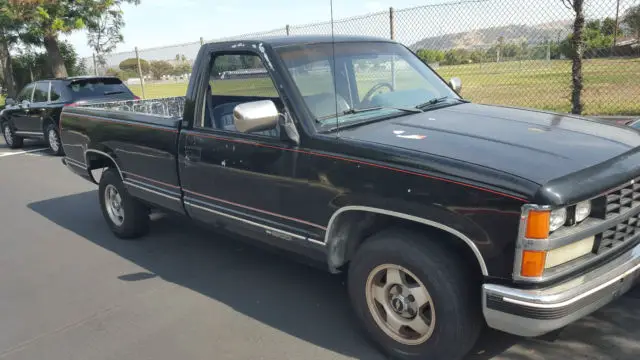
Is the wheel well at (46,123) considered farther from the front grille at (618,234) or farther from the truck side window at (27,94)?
the front grille at (618,234)

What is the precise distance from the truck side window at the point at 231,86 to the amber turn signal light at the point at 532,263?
6.66ft

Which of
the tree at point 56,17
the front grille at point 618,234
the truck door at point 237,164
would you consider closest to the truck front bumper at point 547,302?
the front grille at point 618,234

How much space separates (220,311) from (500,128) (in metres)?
2.34

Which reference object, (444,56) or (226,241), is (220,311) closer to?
(226,241)

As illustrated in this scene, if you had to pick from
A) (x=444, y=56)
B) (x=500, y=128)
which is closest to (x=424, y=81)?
(x=500, y=128)

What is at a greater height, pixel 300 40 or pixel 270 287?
pixel 300 40

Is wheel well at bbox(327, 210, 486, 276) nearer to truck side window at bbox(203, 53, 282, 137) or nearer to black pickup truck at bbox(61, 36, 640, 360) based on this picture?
black pickup truck at bbox(61, 36, 640, 360)

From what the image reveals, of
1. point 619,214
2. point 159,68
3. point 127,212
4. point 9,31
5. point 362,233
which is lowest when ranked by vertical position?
point 127,212

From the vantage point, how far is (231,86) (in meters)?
4.20

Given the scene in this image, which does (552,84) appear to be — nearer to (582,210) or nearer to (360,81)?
(360,81)

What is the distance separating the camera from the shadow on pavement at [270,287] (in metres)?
3.25

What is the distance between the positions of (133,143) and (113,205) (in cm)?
109

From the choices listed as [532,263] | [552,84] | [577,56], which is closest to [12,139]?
[552,84]

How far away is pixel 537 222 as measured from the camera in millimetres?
2393
